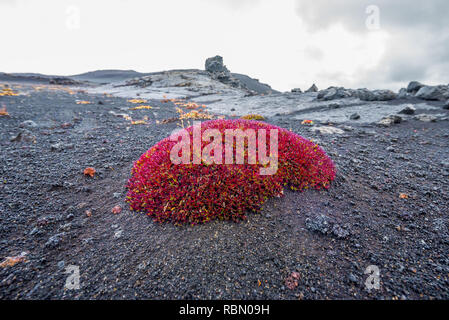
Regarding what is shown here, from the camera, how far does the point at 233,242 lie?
3137mm

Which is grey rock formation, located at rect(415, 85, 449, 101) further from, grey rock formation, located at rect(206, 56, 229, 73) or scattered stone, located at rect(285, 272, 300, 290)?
grey rock formation, located at rect(206, 56, 229, 73)

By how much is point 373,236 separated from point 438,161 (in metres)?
5.40

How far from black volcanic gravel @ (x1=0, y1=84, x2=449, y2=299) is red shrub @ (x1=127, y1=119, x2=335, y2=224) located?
0.72ft

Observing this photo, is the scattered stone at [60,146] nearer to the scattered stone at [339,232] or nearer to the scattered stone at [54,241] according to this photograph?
the scattered stone at [54,241]

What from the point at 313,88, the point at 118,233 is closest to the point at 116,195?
the point at 118,233

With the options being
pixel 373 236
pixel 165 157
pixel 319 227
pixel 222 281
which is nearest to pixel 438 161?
pixel 373 236

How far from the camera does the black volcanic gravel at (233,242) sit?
254 centimetres

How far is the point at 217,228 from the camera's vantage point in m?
3.36

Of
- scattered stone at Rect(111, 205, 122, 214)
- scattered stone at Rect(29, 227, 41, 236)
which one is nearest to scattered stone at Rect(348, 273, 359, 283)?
scattered stone at Rect(111, 205, 122, 214)

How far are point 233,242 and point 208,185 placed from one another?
3.43 ft

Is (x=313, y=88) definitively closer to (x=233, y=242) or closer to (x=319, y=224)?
(x=319, y=224)

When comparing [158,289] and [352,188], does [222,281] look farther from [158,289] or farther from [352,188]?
[352,188]

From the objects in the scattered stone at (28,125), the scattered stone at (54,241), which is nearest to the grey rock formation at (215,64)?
the scattered stone at (28,125)

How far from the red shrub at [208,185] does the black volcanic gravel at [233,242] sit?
0.72ft
